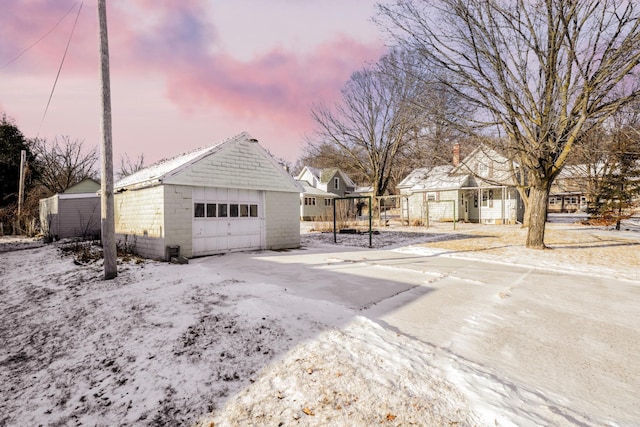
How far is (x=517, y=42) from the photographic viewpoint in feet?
28.7

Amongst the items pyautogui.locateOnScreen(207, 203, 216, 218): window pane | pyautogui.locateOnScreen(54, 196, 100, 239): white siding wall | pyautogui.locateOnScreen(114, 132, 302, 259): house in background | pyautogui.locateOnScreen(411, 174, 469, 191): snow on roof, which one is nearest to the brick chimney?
pyautogui.locateOnScreen(114, 132, 302, 259): house in background

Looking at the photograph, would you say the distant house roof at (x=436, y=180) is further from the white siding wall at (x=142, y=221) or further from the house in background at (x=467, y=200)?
the white siding wall at (x=142, y=221)

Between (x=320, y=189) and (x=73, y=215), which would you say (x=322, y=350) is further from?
(x=320, y=189)

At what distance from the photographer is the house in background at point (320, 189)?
28.9 m

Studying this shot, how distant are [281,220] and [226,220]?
2247 mm

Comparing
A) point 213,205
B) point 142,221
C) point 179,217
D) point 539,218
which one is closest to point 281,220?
point 213,205

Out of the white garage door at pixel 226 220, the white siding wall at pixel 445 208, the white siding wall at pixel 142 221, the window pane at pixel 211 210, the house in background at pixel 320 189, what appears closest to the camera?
the white siding wall at pixel 142 221

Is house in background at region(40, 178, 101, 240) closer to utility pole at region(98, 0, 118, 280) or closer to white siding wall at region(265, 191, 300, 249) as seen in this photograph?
white siding wall at region(265, 191, 300, 249)

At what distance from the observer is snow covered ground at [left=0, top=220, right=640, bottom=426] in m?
2.30

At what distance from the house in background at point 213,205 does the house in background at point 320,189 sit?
1695 cm

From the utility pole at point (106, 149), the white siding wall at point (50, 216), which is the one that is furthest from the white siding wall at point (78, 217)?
the utility pole at point (106, 149)

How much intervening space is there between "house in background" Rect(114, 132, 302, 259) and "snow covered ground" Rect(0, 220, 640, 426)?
2.50 metres

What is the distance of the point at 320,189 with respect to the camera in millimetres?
33875

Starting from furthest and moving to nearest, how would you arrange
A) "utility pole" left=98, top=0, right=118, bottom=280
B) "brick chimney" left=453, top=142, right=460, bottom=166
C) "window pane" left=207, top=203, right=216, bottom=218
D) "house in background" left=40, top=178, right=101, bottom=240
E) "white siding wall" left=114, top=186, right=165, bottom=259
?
"house in background" left=40, top=178, right=101, bottom=240 < "brick chimney" left=453, top=142, right=460, bottom=166 < "window pane" left=207, top=203, right=216, bottom=218 < "white siding wall" left=114, top=186, right=165, bottom=259 < "utility pole" left=98, top=0, right=118, bottom=280
